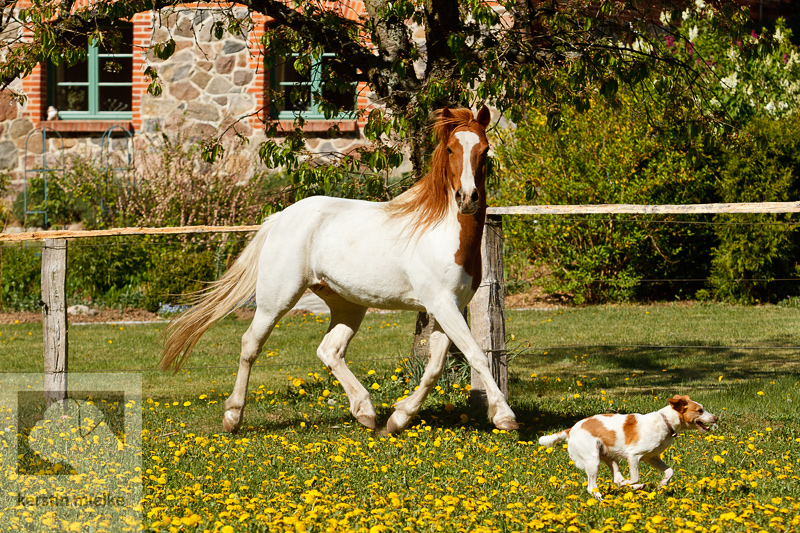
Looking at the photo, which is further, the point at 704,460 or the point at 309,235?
the point at 309,235

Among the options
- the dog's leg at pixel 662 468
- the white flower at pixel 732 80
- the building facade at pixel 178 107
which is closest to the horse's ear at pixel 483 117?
the dog's leg at pixel 662 468

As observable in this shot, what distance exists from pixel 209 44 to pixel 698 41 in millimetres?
8118

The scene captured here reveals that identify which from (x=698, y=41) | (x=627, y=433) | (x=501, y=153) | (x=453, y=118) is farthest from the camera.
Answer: (x=698, y=41)

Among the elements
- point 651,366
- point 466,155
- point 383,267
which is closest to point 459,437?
point 383,267

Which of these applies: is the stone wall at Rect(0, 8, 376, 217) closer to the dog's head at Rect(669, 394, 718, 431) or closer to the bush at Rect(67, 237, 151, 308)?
the bush at Rect(67, 237, 151, 308)

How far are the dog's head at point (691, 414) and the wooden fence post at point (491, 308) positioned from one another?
192 cm

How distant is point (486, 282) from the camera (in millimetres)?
6363

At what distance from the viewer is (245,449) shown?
551 centimetres

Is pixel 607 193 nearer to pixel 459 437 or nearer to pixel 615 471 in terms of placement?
pixel 459 437

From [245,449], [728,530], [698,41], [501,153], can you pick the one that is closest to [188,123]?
[501,153]

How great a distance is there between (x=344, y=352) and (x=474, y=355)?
1305 mm

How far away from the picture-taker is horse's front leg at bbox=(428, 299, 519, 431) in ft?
16.8

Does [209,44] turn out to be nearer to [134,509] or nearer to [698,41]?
[698,41]

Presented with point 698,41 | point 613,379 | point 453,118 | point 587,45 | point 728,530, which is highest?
point 698,41
